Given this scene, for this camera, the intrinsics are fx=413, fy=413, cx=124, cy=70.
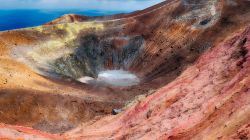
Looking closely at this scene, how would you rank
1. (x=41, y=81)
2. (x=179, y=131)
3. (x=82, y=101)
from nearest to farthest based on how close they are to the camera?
1. (x=179, y=131)
2. (x=82, y=101)
3. (x=41, y=81)

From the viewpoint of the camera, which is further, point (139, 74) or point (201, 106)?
point (139, 74)

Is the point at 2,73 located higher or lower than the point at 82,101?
higher

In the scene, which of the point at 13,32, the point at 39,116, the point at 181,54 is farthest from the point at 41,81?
the point at 181,54

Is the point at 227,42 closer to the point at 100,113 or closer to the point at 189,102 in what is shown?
the point at 189,102

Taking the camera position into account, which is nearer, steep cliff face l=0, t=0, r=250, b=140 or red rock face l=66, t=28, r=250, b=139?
red rock face l=66, t=28, r=250, b=139

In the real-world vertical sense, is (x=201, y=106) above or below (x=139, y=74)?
below

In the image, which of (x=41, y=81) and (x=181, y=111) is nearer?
(x=181, y=111)

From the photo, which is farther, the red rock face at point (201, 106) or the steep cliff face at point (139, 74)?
the steep cliff face at point (139, 74)

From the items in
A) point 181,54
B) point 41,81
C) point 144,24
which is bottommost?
point 41,81
